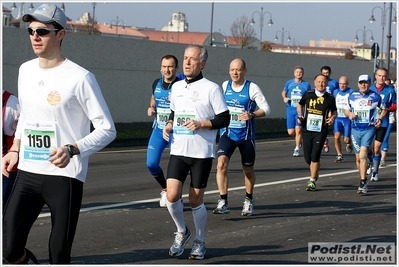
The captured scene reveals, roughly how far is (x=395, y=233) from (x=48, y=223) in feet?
13.8

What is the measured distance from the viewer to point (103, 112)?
5484 mm

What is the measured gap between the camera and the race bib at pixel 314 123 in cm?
1330

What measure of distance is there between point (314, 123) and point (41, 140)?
8501mm

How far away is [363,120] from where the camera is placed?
43.3 feet

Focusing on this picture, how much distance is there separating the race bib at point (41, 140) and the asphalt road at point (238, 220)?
7.30ft

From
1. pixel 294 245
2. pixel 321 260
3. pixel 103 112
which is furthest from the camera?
pixel 294 245

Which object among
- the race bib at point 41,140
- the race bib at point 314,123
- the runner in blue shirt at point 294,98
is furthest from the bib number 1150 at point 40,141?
the runner in blue shirt at point 294,98

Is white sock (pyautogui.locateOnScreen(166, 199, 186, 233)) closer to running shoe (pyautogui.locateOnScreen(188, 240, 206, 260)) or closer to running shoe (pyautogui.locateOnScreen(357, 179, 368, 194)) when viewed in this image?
running shoe (pyautogui.locateOnScreen(188, 240, 206, 260))

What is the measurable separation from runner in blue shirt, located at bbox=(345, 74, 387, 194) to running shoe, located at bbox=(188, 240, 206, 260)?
575 cm

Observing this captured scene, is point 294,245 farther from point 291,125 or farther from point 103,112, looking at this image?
point 291,125

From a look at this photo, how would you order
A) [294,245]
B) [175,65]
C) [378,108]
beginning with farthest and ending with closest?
1. [378,108]
2. [175,65]
3. [294,245]

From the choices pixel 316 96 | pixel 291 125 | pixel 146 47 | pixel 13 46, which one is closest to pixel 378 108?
pixel 316 96

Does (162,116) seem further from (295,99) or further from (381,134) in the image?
(295,99)

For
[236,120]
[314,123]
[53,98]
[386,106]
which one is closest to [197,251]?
[53,98]
